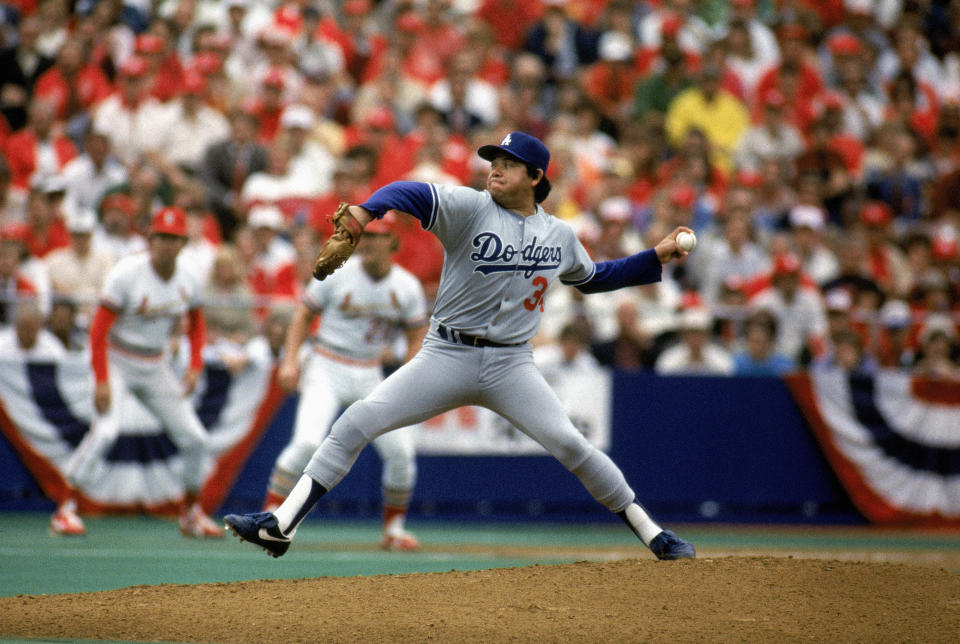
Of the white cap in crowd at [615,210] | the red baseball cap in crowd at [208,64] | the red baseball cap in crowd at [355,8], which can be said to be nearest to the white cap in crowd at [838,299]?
the white cap in crowd at [615,210]

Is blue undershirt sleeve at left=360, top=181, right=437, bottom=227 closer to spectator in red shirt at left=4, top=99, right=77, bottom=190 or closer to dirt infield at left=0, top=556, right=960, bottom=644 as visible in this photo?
dirt infield at left=0, top=556, right=960, bottom=644

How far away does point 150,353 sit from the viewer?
405 inches

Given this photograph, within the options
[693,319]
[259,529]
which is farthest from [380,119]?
[259,529]

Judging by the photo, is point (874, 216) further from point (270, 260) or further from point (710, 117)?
point (270, 260)

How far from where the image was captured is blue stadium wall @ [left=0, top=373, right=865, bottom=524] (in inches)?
481

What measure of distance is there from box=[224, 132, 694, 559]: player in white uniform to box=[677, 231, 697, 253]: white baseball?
0.51ft

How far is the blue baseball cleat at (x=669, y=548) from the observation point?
717 centimetres

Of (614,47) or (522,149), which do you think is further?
(614,47)

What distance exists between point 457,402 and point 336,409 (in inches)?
119

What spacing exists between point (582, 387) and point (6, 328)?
5520 millimetres

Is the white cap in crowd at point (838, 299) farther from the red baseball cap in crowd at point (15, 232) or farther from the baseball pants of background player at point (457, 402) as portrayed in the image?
the red baseball cap in crowd at point (15, 232)

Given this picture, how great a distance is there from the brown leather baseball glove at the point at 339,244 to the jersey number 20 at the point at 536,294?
137cm

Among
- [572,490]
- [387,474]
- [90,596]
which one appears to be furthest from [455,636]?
[572,490]

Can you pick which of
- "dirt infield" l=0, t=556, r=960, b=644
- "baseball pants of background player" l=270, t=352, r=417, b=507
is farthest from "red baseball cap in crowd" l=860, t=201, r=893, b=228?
"dirt infield" l=0, t=556, r=960, b=644
